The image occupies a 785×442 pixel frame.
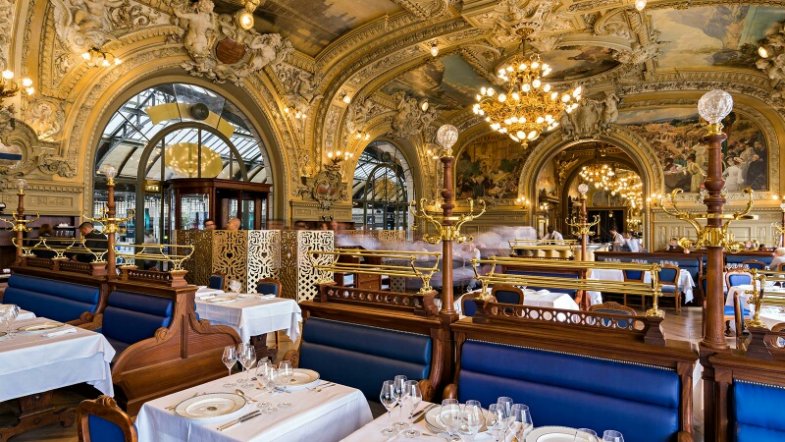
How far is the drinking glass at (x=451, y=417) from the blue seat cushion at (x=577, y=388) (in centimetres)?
62

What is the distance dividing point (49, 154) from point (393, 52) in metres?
7.08

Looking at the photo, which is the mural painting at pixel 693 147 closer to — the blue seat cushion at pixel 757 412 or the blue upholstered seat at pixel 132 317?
the blue seat cushion at pixel 757 412

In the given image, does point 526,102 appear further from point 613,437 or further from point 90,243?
point 613,437

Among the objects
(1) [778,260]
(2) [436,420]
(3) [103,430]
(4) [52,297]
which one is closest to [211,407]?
(3) [103,430]

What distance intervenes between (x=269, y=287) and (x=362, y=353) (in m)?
3.48

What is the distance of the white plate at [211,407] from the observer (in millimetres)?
2234

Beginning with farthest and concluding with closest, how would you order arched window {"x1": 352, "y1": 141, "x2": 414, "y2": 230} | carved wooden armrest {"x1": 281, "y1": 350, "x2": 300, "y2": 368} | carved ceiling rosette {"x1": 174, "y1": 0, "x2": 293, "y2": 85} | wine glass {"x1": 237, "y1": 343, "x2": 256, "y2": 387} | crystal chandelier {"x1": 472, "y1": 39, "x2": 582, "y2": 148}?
arched window {"x1": 352, "y1": 141, "x2": 414, "y2": 230} < crystal chandelier {"x1": 472, "y1": 39, "x2": 582, "y2": 148} < carved ceiling rosette {"x1": 174, "y1": 0, "x2": 293, "y2": 85} < carved wooden armrest {"x1": 281, "y1": 350, "x2": 300, "y2": 368} < wine glass {"x1": 237, "y1": 343, "x2": 256, "y2": 387}

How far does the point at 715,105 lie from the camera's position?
2186 millimetres

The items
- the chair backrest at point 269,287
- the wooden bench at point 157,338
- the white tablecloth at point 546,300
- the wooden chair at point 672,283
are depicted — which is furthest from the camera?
the wooden chair at point 672,283

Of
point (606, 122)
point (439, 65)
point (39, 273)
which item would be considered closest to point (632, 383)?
point (39, 273)

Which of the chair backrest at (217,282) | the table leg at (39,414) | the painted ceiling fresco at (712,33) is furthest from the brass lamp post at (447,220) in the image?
the painted ceiling fresco at (712,33)

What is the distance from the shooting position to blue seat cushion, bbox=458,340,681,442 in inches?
90.1

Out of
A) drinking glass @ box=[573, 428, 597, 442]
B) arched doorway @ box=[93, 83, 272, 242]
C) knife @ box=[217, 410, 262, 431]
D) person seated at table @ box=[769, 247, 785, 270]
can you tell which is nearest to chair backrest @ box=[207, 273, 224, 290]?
arched doorway @ box=[93, 83, 272, 242]

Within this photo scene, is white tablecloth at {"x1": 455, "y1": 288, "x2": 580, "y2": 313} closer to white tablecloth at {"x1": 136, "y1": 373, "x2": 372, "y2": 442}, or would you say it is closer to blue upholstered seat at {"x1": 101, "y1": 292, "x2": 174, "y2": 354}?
blue upholstered seat at {"x1": 101, "y1": 292, "x2": 174, "y2": 354}
